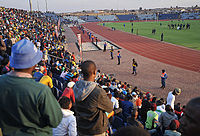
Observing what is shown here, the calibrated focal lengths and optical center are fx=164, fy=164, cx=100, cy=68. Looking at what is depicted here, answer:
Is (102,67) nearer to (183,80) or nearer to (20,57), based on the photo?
(183,80)

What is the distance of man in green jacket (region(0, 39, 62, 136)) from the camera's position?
5.41ft

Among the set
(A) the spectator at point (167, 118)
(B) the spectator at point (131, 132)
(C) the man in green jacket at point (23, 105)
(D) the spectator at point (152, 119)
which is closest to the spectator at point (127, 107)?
(D) the spectator at point (152, 119)

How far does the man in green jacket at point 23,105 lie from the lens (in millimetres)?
1648

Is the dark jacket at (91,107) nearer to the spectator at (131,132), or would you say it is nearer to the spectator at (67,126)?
the spectator at (67,126)

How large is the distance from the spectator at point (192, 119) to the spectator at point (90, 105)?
1268 millimetres

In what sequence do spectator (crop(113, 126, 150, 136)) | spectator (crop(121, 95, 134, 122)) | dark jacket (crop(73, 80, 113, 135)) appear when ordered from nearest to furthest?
spectator (crop(113, 126, 150, 136)) → dark jacket (crop(73, 80, 113, 135)) → spectator (crop(121, 95, 134, 122))

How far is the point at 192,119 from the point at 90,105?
57.2 inches

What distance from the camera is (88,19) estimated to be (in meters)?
96.1

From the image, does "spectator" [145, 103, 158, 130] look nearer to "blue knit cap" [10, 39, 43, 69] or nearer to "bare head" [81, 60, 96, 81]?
"bare head" [81, 60, 96, 81]

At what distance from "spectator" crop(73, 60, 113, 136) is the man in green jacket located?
773mm

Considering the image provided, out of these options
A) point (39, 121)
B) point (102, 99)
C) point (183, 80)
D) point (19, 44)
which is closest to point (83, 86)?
point (102, 99)

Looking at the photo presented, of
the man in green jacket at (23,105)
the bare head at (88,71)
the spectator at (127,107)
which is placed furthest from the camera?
the spectator at (127,107)

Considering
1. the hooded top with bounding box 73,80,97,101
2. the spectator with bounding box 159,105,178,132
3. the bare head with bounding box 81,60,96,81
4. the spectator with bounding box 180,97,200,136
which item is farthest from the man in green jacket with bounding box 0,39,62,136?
the spectator with bounding box 159,105,178,132

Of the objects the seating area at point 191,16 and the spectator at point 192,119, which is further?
the seating area at point 191,16
